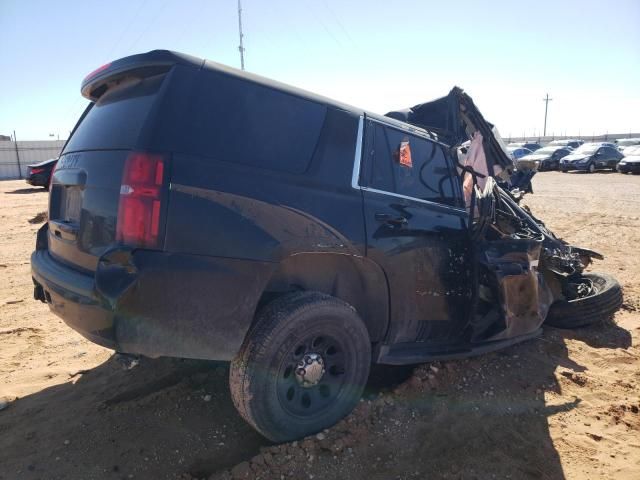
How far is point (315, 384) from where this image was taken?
2.63 meters

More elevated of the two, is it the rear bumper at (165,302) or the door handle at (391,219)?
the door handle at (391,219)

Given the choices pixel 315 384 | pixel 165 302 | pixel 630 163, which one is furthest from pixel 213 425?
pixel 630 163

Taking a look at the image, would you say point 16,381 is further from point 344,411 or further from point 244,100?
point 244,100

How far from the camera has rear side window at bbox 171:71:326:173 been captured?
2262 millimetres

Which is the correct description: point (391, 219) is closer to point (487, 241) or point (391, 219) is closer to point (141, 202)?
point (487, 241)

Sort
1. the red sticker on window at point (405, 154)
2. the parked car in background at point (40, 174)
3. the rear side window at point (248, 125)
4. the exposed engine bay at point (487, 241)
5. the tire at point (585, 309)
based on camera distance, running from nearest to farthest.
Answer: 1. the rear side window at point (248, 125)
2. the red sticker on window at point (405, 154)
3. the exposed engine bay at point (487, 241)
4. the tire at point (585, 309)
5. the parked car in background at point (40, 174)

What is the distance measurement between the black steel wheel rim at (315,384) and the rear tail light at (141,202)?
3.29 ft

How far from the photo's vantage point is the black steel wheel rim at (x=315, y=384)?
8.26 ft

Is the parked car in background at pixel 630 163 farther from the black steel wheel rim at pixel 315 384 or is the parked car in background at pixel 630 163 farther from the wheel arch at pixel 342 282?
the black steel wheel rim at pixel 315 384

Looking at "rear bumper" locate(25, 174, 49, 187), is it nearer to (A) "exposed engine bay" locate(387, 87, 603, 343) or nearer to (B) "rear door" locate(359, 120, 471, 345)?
(A) "exposed engine bay" locate(387, 87, 603, 343)

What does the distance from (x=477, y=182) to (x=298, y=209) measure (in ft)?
7.02

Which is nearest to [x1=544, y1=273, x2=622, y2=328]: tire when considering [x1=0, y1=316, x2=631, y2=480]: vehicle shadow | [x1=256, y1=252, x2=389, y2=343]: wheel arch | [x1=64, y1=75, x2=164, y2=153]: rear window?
[x1=0, y1=316, x2=631, y2=480]: vehicle shadow

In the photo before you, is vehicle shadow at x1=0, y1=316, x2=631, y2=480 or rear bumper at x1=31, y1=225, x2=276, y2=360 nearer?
rear bumper at x1=31, y1=225, x2=276, y2=360

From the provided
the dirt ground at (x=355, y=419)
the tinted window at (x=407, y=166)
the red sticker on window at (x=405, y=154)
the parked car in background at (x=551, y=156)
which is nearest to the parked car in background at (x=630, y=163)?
the parked car in background at (x=551, y=156)
